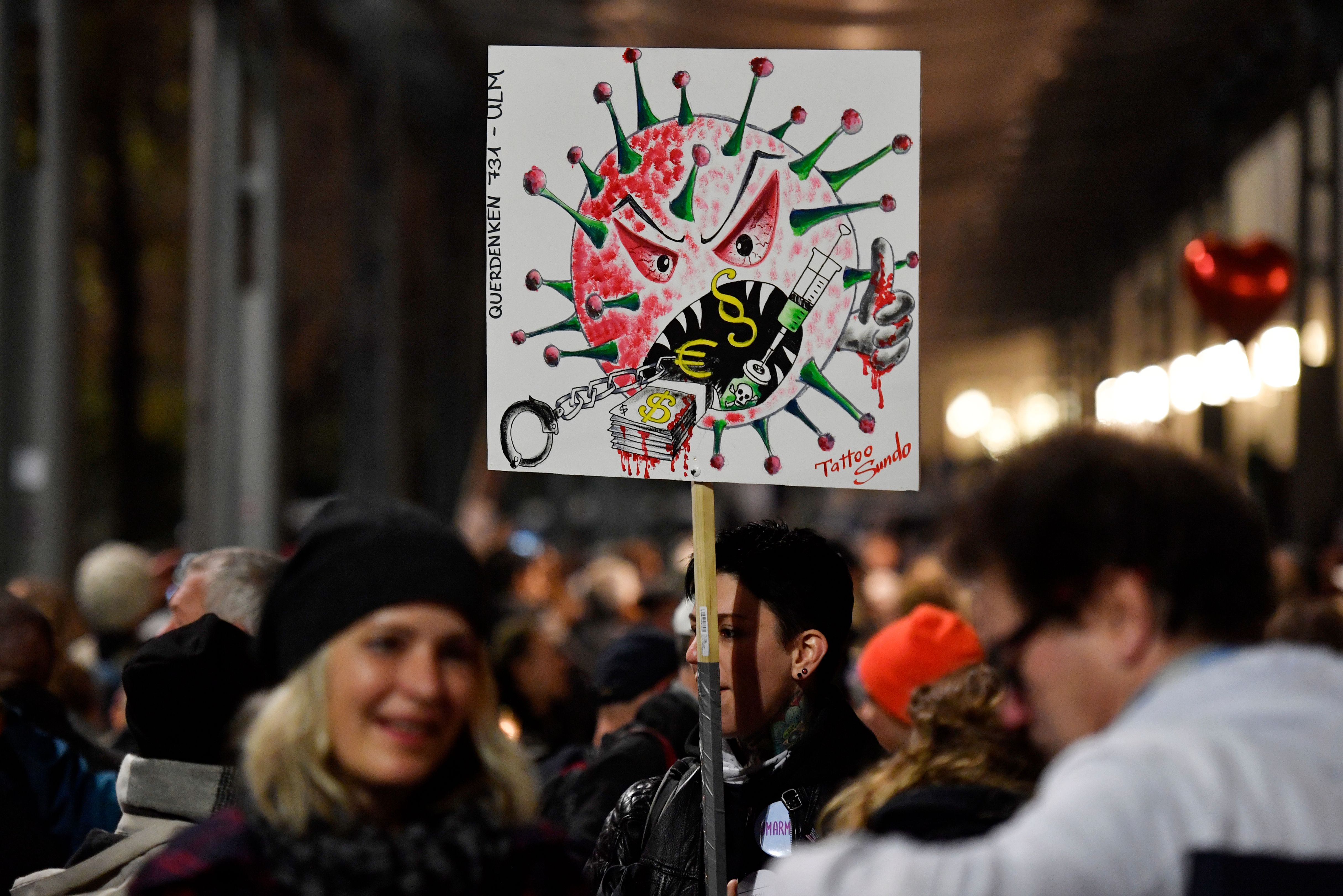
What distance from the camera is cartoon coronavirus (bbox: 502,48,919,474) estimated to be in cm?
293

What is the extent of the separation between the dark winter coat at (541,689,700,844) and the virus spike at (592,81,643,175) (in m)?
1.59

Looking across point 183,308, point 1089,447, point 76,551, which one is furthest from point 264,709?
point 183,308

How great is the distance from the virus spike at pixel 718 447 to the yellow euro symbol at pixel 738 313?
0.15 metres

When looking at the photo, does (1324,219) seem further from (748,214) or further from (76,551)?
(748,214)

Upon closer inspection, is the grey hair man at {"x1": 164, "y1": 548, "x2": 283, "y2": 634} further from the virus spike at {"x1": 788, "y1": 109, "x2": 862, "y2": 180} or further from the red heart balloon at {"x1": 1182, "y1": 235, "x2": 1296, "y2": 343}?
the red heart balloon at {"x1": 1182, "y1": 235, "x2": 1296, "y2": 343}

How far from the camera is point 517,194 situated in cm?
299

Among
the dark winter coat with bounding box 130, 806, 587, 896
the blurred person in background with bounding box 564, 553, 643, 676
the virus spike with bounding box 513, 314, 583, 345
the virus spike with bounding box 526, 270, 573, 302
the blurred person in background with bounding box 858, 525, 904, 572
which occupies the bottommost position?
the blurred person in background with bounding box 564, 553, 643, 676

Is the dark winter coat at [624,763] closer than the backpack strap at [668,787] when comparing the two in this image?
No

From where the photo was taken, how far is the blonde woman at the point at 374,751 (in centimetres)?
195

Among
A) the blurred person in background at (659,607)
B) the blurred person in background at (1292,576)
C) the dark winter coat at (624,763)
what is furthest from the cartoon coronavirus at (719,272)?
the blurred person in background at (659,607)

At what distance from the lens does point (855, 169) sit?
2.92 metres

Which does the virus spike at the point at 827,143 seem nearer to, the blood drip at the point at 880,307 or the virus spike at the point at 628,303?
the blood drip at the point at 880,307

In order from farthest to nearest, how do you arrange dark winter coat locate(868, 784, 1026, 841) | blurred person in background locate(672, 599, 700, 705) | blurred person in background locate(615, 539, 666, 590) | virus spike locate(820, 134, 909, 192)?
blurred person in background locate(615, 539, 666, 590) → blurred person in background locate(672, 599, 700, 705) → virus spike locate(820, 134, 909, 192) → dark winter coat locate(868, 784, 1026, 841)

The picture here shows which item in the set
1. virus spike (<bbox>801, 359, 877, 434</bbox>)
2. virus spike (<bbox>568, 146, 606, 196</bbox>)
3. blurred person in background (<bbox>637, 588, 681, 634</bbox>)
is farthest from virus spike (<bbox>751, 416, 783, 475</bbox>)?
blurred person in background (<bbox>637, 588, 681, 634</bbox>)
